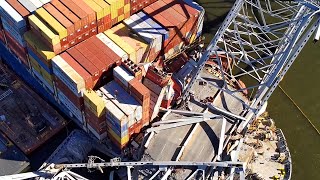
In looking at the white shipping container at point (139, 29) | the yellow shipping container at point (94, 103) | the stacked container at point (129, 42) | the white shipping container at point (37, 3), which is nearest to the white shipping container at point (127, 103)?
the yellow shipping container at point (94, 103)

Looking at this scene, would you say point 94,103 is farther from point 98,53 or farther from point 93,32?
point 93,32

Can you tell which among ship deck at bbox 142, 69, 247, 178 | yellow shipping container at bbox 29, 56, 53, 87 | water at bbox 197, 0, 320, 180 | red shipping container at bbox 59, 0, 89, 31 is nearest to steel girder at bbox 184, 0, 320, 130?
ship deck at bbox 142, 69, 247, 178

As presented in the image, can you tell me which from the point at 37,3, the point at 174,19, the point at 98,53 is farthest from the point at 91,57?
the point at 174,19

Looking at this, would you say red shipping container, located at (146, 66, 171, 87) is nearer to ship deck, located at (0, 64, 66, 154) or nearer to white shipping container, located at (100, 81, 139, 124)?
white shipping container, located at (100, 81, 139, 124)

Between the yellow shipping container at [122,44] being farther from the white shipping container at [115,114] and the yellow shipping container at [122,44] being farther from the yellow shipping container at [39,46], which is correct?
the yellow shipping container at [39,46]

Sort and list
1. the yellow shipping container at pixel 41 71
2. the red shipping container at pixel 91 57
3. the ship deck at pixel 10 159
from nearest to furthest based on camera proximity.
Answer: the red shipping container at pixel 91 57 → the ship deck at pixel 10 159 → the yellow shipping container at pixel 41 71

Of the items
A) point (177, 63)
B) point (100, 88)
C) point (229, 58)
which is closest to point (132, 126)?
point (100, 88)

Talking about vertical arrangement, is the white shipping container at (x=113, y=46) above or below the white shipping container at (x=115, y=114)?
above
